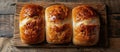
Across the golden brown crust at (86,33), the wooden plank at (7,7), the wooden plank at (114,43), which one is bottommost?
the wooden plank at (114,43)

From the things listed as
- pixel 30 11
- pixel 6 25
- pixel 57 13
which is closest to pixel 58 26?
pixel 57 13

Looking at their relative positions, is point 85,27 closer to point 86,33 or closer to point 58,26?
point 86,33

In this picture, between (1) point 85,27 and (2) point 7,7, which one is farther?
(2) point 7,7

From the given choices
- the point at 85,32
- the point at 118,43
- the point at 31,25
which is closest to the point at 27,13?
the point at 31,25

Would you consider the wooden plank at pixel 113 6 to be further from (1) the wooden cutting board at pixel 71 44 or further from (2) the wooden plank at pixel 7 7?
(2) the wooden plank at pixel 7 7

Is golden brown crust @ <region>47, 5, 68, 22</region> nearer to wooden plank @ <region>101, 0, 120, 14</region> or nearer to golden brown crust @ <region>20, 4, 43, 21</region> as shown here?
golden brown crust @ <region>20, 4, 43, 21</region>

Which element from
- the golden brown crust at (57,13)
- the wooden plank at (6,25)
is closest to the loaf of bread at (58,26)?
the golden brown crust at (57,13)

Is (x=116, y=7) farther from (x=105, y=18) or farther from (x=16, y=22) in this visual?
(x=16, y=22)
